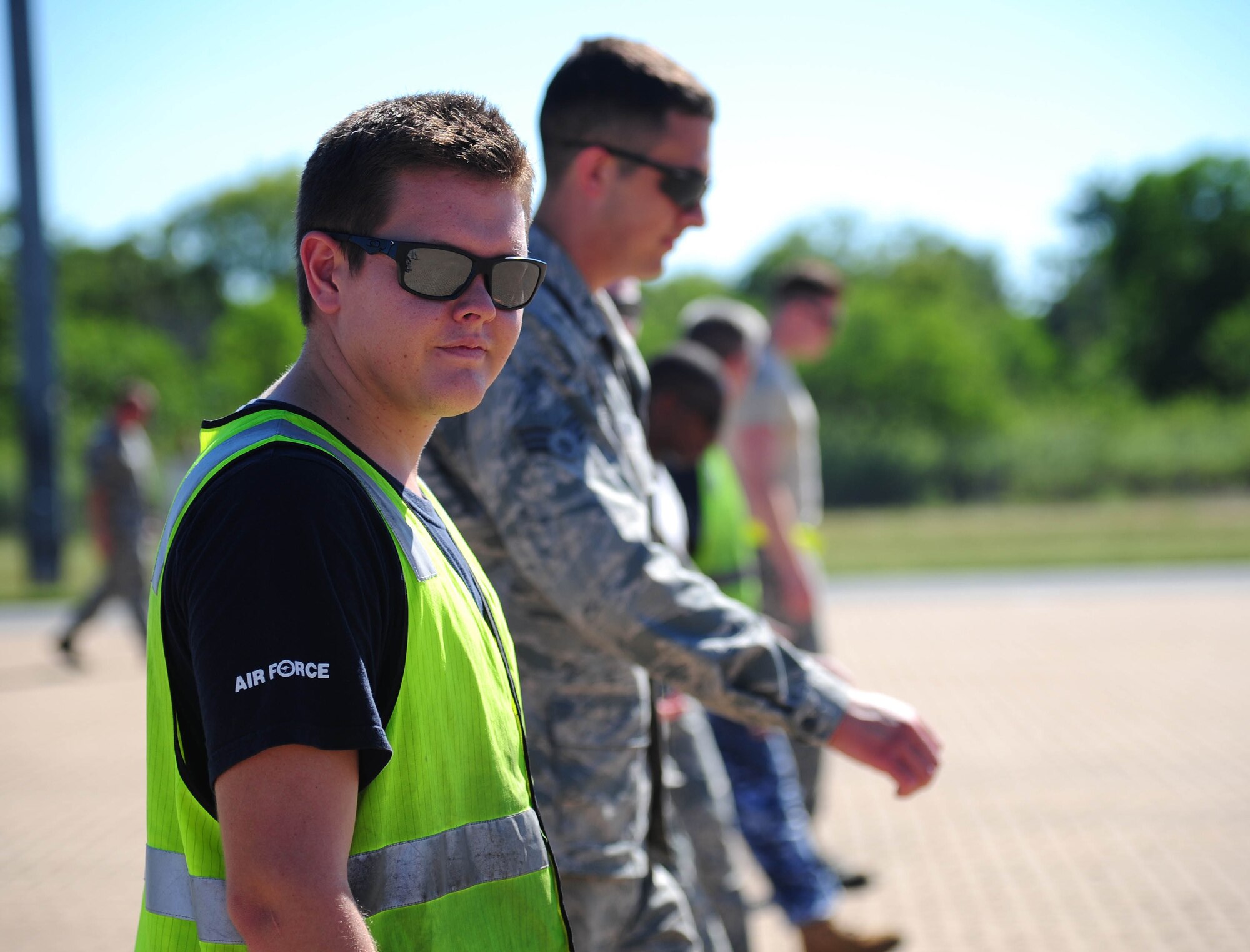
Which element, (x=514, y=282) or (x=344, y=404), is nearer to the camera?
(x=344, y=404)

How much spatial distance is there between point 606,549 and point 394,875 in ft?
3.13

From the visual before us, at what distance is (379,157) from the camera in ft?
4.87

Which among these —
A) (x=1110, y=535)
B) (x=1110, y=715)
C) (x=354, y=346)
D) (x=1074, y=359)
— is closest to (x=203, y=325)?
(x=1074, y=359)

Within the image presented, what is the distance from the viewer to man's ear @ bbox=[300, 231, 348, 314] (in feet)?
4.95

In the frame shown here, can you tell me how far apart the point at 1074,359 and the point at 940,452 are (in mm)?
31728

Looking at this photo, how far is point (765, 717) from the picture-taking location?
224 cm

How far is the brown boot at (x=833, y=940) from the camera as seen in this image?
429cm

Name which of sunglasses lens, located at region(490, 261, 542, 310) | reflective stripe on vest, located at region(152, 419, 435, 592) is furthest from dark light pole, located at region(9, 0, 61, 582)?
reflective stripe on vest, located at region(152, 419, 435, 592)

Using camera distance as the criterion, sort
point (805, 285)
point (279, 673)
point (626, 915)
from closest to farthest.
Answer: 1. point (279, 673)
2. point (626, 915)
3. point (805, 285)

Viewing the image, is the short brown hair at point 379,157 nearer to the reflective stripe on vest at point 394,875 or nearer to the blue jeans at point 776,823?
the reflective stripe on vest at point 394,875

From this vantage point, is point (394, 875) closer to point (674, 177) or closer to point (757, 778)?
point (674, 177)

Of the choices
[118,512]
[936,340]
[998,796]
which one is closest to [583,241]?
[998,796]

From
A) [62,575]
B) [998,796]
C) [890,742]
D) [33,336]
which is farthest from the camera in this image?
[62,575]

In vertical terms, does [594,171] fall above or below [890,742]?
above
